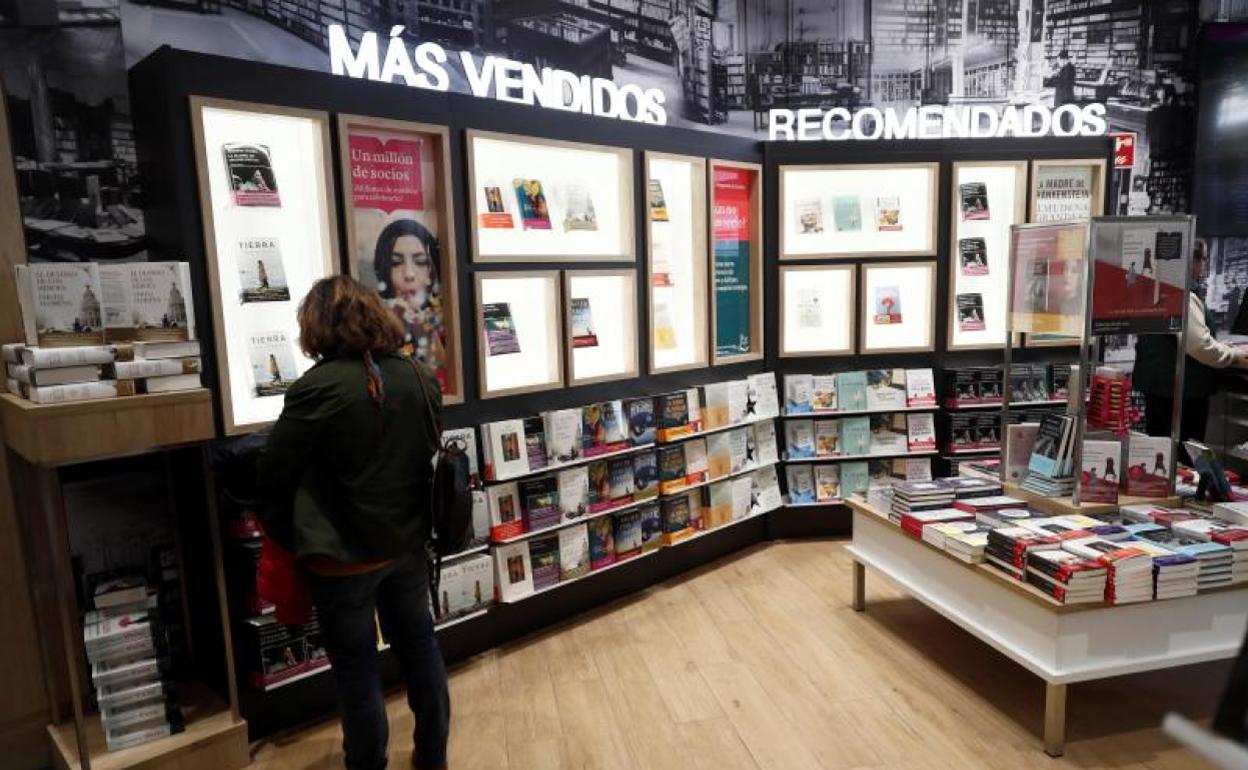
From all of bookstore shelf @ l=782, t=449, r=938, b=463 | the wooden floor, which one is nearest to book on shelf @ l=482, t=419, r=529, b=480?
the wooden floor

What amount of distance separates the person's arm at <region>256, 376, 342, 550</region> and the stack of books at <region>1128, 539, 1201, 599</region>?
2.90 meters

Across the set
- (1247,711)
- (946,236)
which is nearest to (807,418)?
(946,236)

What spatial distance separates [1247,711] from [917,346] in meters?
4.78

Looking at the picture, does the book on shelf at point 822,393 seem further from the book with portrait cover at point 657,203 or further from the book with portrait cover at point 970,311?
the book with portrait cover at point 657,203

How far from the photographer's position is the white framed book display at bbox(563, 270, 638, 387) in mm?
4180

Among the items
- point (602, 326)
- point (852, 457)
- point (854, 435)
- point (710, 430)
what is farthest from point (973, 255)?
point (602, 326)

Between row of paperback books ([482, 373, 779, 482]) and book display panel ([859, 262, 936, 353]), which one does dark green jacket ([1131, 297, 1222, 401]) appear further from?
row of paperback books ([482, 373, 779, 482])

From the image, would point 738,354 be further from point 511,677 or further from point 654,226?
point 511,677

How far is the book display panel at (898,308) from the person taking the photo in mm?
5195

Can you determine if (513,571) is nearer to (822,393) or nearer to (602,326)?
(602,326)

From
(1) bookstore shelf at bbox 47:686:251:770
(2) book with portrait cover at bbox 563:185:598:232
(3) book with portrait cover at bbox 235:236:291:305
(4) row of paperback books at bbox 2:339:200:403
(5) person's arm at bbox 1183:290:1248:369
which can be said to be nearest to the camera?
(4) row of paperback books at bbox 2:339:200:403

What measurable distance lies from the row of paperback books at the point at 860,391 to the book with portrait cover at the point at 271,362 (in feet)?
10.5

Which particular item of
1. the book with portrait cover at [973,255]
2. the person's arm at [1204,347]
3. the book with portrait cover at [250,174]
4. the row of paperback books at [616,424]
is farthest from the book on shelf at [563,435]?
the person's arm at [1204,347]

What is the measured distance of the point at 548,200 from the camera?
4.07 meters
